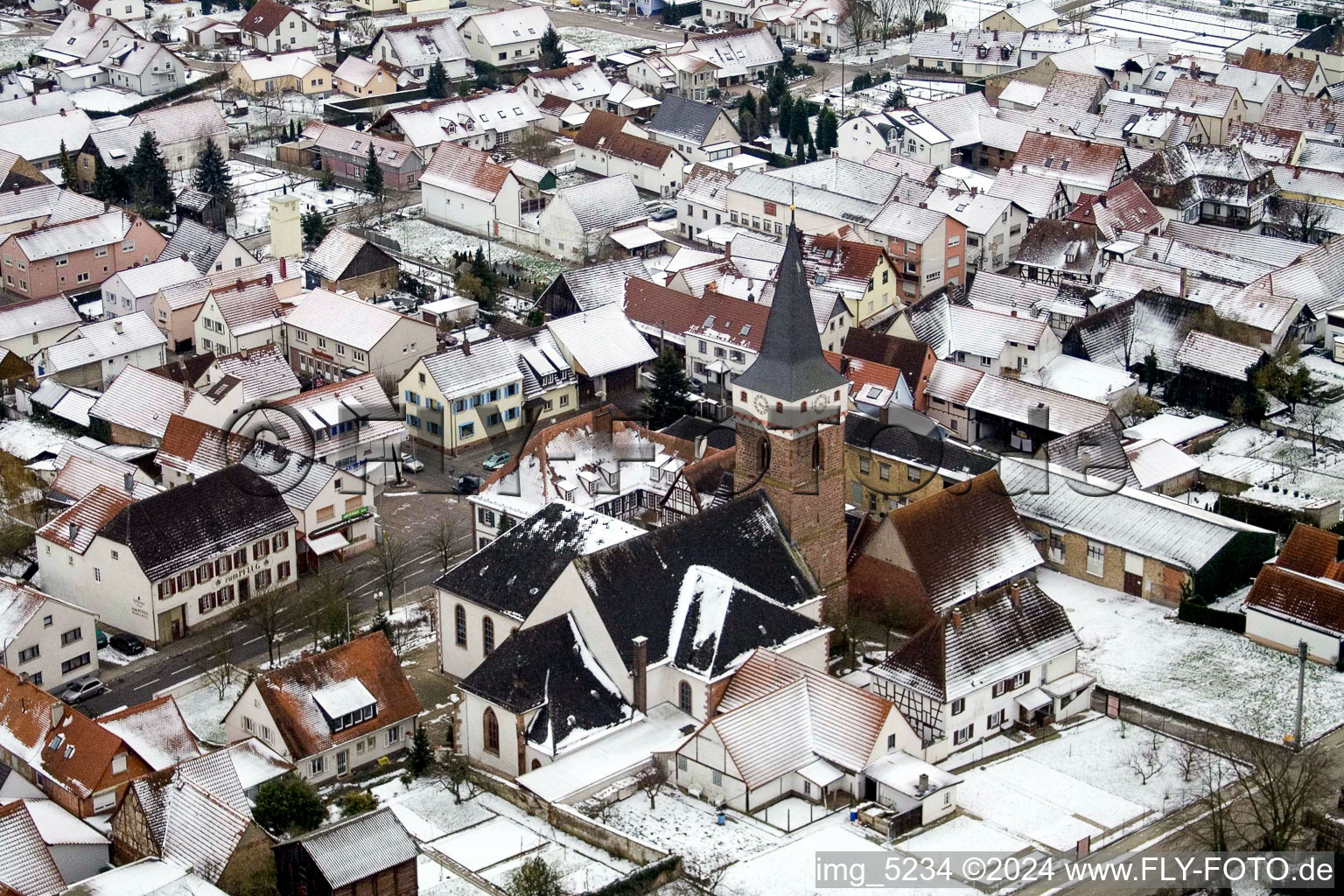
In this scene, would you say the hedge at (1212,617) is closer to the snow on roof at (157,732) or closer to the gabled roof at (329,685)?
the gabled roof at (329,685)

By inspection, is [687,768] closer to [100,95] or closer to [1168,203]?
[1168,203]

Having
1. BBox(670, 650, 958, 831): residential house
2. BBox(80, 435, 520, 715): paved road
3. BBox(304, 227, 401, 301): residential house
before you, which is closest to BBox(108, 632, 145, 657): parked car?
BBox(80, 435, 520, 715): paved road

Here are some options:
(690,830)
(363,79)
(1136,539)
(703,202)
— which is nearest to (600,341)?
(703,202)

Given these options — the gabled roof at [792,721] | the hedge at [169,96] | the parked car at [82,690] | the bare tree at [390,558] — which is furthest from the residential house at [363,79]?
the gabled roof at [792,721]

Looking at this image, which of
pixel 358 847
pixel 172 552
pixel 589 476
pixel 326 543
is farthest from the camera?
pixel 326 543

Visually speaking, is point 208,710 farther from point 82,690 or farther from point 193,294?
point 193,294

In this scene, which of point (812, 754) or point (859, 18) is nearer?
point (812, 754)
